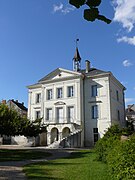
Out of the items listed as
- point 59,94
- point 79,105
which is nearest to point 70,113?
point 79,105

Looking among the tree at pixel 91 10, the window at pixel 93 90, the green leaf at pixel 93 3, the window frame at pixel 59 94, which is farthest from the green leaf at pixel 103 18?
the window frame at pixel 59 94

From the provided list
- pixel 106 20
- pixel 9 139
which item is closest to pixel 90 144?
pixel 9 139

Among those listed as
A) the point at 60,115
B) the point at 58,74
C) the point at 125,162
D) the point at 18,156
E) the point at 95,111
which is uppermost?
the point at 58,74

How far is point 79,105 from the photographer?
4022cm

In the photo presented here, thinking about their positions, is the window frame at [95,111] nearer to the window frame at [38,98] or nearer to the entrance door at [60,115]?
the entrance door at [60,115]

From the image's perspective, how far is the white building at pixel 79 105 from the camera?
39406mm

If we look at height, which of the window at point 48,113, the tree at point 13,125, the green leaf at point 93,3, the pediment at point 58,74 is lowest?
the tree at point 13,125

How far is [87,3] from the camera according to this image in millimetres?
2795

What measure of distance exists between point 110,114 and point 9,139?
19.2m

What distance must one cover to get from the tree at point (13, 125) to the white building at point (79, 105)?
11.1m

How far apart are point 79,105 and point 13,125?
60.1 feet

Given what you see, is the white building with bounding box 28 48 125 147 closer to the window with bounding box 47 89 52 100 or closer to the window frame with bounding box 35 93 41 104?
the window with bounding box 47 89 52 100

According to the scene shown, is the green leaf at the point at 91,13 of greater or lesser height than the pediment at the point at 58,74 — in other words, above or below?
below

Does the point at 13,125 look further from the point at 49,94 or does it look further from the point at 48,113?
the point at 49,94
